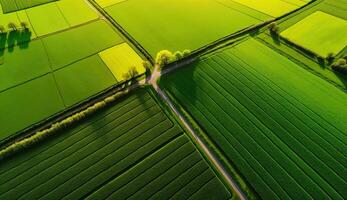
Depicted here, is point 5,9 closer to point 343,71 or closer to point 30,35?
point 30,35

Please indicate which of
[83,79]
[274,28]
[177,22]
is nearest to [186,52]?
[177,22]

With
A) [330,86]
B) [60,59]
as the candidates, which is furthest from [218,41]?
[60,59]

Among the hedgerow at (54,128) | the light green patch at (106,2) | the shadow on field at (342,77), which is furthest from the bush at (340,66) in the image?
the light green patch at (106,2)

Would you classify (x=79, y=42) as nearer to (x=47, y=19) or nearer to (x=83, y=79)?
(x=83, y=79)

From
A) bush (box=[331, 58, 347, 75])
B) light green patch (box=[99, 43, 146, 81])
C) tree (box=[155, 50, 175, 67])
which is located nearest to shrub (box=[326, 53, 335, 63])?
bush (box=[331, 58, 347, 75])

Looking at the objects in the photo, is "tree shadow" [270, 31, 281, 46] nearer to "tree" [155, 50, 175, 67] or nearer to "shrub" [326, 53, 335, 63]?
"shrub" [326, 53, 335, 63]
